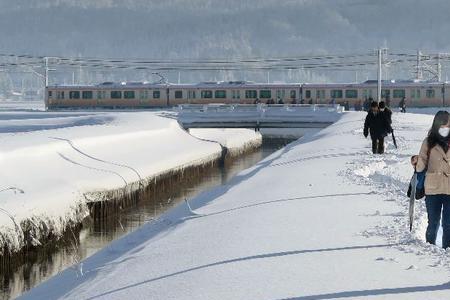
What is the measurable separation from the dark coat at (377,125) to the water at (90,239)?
7.75 m

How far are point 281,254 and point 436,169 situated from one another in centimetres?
238

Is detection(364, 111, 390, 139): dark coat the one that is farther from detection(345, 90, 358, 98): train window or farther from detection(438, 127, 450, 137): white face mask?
detection(345, 90, 358, 98): train window

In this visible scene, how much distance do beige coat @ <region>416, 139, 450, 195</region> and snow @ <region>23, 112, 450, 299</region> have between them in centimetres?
84

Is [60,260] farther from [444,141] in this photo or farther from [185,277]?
[444,141]

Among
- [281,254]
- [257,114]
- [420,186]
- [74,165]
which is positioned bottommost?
[74,165]

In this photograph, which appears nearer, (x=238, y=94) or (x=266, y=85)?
(x=266, y=85)

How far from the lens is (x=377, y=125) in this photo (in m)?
24.7

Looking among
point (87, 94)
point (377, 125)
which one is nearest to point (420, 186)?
point (377, 125)

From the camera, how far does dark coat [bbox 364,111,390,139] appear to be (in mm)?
24688

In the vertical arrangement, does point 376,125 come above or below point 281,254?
above

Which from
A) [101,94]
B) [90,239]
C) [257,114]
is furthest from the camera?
[101,94]

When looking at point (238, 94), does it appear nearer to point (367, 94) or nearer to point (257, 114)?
point (367, 94)

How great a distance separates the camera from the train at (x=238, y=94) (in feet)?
263

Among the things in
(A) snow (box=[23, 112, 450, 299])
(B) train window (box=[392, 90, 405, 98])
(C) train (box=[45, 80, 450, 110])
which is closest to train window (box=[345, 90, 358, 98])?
(C) train (box=[45, 80, 450, 110])
